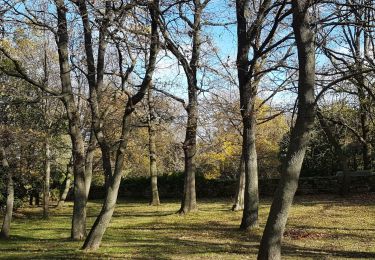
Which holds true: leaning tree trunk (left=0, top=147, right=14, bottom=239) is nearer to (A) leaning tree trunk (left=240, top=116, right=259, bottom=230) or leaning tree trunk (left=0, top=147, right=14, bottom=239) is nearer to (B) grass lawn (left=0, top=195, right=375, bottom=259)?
(B) grass lawn (left=0, top=195, right=375, bottom=259)

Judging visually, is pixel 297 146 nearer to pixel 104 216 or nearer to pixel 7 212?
pixel 104 216

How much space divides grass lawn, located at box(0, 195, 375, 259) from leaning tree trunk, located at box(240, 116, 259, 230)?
0.42m

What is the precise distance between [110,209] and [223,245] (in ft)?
9.30

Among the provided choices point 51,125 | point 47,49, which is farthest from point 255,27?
point 51,125

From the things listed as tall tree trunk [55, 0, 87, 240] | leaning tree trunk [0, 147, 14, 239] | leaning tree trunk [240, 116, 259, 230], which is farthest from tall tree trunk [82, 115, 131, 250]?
leaning tree trunk [0, 147, 14, 239]

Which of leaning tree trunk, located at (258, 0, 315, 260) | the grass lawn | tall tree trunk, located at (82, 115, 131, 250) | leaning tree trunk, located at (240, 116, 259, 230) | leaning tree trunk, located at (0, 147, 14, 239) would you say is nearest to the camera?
leaning tree trunk, located at (258, 0, 315, 260)

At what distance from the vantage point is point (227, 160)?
3691cm

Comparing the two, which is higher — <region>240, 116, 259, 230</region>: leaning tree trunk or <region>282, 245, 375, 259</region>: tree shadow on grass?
<region>240, 116, 259, 230</region>: leaning tree trunk

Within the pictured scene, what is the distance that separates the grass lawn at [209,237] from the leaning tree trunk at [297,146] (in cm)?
199

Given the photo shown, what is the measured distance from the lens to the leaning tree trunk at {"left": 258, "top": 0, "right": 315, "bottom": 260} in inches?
273

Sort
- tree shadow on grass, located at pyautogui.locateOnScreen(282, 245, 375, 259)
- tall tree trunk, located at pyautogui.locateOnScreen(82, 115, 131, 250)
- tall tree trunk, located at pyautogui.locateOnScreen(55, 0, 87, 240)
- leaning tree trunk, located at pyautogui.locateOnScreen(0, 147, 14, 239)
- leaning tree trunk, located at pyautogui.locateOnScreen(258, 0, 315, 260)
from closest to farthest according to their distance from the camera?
leaning tree trunk, located at pyautogui.locateOnScreen(258, 0, 315, 260) < tree shadow on grass, located at pyautogui.locateOnScreen(282, 245, 375, 259) < tall tree trunk, located at pyautogui.locateOnScreen(82, 115, 131, 250) < tall tree trunk, located at pyautogui.locateOnScreen(55, 0, 87, 240) < leaning tree trunk, located at pyautogui.locateOnScreen(0, 147, 14, 239)

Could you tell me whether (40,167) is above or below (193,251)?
above

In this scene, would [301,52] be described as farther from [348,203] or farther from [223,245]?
[348,203]

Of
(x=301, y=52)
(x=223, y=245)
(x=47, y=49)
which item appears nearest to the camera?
(x=301, y=52)
